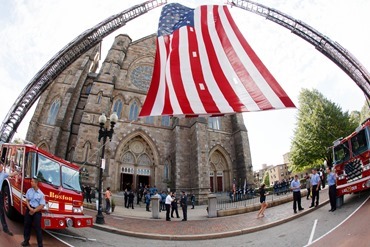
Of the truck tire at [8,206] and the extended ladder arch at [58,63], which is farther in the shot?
the extended ladder arch at [58,63]

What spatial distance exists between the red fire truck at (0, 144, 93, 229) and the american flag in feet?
14.1

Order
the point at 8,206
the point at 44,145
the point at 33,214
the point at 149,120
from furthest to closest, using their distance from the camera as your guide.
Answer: the point at 149,120
the point at 44,145
the point at 8,206
the point at 33,214

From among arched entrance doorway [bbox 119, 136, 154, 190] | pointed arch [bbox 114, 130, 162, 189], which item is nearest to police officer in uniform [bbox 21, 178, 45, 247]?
pointed arch [bbox 114, 130, 162, 189]

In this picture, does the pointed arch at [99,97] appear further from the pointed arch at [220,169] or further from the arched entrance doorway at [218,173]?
the arched entrance doorway at [218,173]

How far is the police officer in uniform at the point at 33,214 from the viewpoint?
16.7ft

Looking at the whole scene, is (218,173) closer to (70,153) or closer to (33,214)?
(70,153)

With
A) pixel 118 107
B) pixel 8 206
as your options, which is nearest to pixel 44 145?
pixel 118 107

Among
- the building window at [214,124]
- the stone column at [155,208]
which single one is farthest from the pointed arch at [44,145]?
the building window at [214,124]

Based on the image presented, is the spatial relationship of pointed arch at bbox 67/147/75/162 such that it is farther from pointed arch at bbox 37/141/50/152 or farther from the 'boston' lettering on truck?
the 'boston' lettering on truck

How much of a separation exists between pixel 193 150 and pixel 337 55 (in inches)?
661

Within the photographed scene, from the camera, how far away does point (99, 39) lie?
2278 cm

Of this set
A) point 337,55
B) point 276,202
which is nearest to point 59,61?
point 276,202

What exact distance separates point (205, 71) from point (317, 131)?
25302 millimetres

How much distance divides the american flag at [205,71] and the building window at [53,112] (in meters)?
22.8
